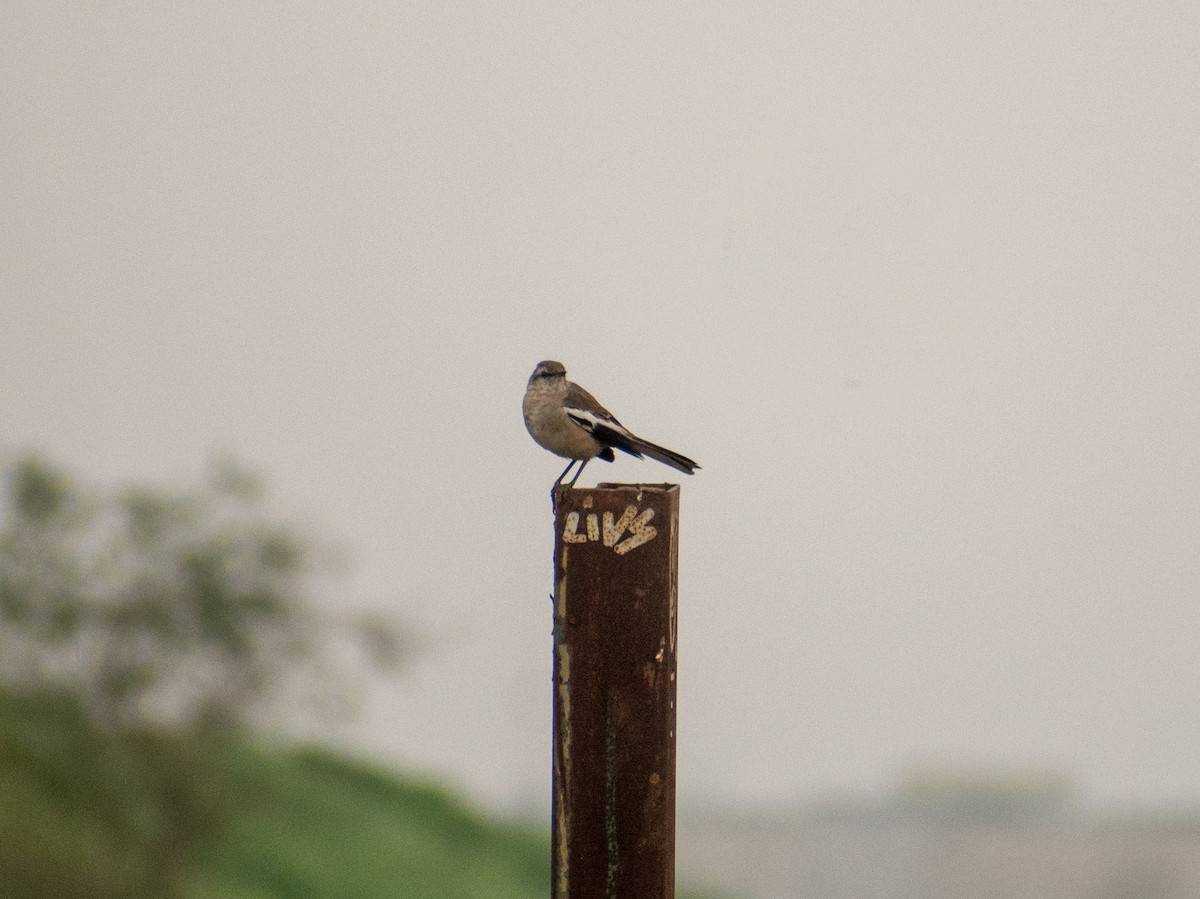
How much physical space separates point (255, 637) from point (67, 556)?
6.55 ft

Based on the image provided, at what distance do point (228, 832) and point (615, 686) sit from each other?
12.1 meters

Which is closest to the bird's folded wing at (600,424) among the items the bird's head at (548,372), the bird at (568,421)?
the bird at (568,421)

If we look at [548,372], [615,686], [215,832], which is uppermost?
[548,372]

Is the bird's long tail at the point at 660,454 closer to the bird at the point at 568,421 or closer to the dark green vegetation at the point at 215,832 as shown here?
the bird at the point at 568,421

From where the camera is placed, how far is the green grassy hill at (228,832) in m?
14.3

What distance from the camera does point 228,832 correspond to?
15570 millimetres

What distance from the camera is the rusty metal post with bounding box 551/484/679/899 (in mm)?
4762

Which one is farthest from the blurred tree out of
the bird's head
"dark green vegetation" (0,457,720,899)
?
the bird's head

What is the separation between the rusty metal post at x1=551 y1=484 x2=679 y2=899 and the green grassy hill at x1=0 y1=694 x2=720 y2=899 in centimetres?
1068

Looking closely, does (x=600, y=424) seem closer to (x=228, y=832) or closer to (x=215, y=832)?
(x=215, y=832)

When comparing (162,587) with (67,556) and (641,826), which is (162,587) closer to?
(67,556)

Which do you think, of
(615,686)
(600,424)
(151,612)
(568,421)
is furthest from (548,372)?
(151,612)

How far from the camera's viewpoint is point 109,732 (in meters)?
14.0

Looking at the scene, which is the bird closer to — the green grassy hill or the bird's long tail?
the bird's long tail
